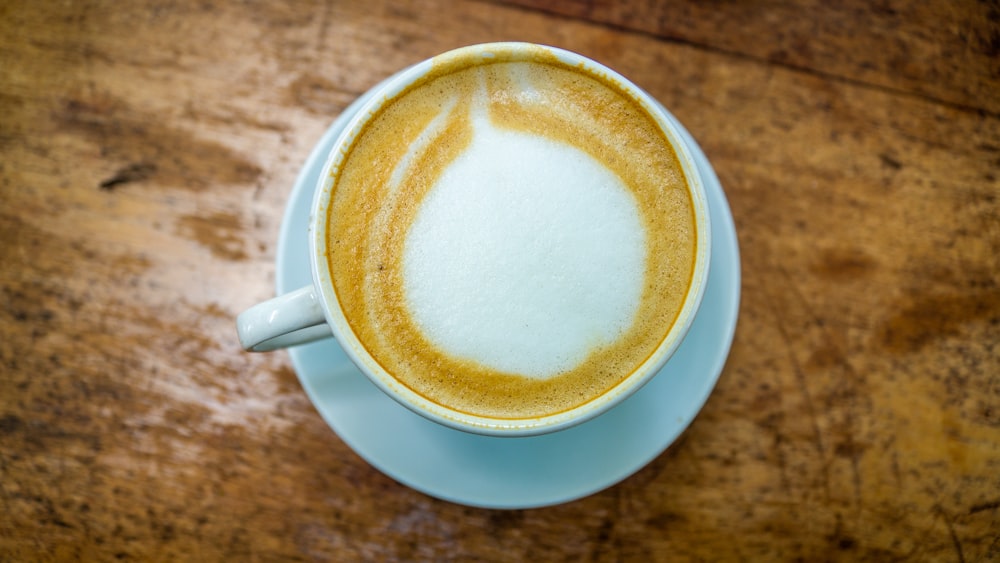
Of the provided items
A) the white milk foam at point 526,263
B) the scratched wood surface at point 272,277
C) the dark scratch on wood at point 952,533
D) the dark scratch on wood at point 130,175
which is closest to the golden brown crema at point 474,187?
the white milk foam at point 526,263

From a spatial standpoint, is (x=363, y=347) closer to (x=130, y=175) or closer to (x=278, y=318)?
(x=278, y=318)

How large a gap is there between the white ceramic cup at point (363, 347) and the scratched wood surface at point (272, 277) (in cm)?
36

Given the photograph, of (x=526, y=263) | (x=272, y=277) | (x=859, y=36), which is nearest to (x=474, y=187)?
(x=526, y=263)

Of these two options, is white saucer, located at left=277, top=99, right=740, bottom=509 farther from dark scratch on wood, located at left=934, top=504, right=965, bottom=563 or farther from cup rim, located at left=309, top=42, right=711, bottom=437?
dark scratch on wood, located at left=934, top=504, right=965, bottom=563

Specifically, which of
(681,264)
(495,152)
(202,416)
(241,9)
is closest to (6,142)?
(241,9)

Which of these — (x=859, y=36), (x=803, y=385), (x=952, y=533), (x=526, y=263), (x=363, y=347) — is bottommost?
(x=952, y=533)

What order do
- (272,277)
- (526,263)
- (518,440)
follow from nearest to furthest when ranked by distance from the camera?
1. (526,263)
2. (518,440)
3. (272,277)

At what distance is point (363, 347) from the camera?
76 cm

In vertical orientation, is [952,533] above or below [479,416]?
below

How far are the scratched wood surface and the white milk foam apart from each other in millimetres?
431

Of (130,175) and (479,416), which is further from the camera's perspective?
(130,175)

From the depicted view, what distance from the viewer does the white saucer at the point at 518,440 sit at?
0.93 meters

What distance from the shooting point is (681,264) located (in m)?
0.78

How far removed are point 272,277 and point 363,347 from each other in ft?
1.37
